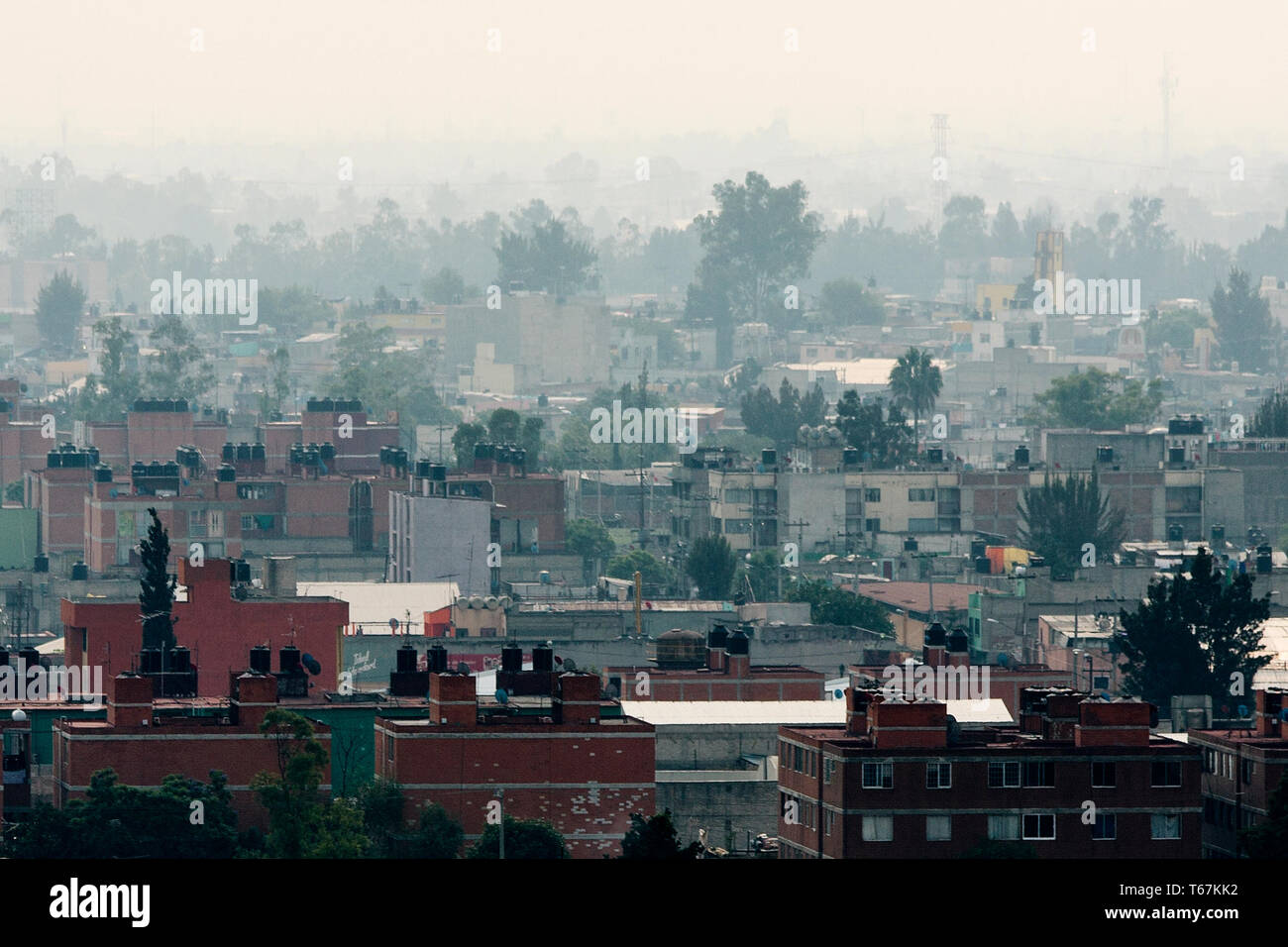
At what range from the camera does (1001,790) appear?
34.8m

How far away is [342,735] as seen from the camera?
37531 millimetres

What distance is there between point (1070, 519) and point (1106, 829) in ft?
144

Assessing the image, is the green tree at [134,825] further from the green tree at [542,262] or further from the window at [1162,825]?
the green tree at [542,262]

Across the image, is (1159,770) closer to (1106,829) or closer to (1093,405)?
(1106,829)

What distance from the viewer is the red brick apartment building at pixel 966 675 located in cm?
4563

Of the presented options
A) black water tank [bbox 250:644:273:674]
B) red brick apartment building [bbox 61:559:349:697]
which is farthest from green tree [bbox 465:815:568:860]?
red brick apartment building [bbox 61:559:349:697]

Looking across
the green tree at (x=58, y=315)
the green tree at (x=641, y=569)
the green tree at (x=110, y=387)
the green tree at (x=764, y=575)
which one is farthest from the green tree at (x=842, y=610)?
the green tree at (x=58, y=315)

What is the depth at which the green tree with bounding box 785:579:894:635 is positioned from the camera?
6141 cm

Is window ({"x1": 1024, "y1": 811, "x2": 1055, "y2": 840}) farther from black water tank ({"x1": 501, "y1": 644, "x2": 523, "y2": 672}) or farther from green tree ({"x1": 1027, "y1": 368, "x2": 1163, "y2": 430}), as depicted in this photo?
green tree ({"x1": 1027, "y1": 368, "x2": 1163, "y2": 430})

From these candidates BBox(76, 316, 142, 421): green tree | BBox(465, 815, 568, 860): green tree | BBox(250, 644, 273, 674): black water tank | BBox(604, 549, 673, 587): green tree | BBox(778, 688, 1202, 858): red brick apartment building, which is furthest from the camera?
BBox(76, 316, 142, 421): green tree

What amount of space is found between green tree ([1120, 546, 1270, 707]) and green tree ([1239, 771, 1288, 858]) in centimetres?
1508
